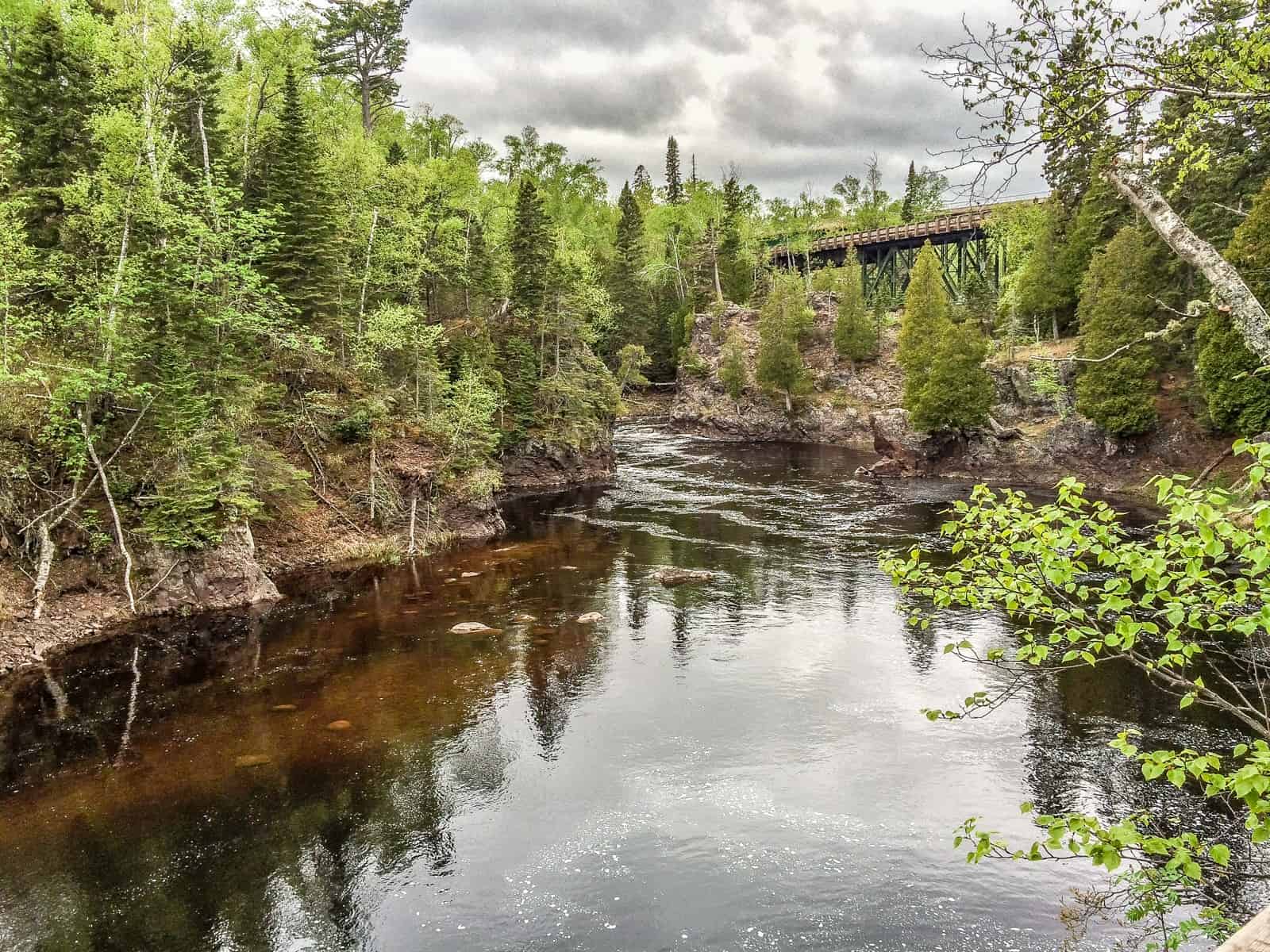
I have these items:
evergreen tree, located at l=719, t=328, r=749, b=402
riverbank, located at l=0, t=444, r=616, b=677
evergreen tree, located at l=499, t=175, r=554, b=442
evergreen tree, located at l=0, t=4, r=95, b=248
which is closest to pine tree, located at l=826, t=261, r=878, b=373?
evergreen tree, located at l=719, t=328, r=749, b=402

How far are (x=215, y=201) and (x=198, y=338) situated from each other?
505 cm

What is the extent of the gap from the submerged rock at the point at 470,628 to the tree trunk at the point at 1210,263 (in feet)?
70.8

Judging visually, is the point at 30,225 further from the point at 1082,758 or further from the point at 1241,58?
the point at 1082,758

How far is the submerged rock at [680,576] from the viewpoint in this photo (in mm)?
29359

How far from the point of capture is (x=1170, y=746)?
16.4 m

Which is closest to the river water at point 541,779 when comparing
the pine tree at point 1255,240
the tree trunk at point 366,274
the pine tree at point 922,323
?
the tree trunk at point 366,274

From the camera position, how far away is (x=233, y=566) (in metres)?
26.5

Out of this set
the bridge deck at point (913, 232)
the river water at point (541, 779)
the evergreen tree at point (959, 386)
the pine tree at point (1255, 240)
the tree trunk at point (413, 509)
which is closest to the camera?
the river water at point (541, 779)

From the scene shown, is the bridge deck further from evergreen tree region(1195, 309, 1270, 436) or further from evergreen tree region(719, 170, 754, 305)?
evergreen tree region(1195, 309, 1270, 436)

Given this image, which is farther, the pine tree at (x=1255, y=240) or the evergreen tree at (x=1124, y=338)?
the evergreen tree at (x=1124, y=338)

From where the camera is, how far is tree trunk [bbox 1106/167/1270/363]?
6496 mm

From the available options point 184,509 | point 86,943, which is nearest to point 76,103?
point 184,509

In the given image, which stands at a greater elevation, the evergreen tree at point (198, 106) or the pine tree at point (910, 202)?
the pine tree at point (910, 202)

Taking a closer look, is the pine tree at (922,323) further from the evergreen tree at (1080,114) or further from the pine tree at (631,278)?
the evergreen tree at (1080,114)
